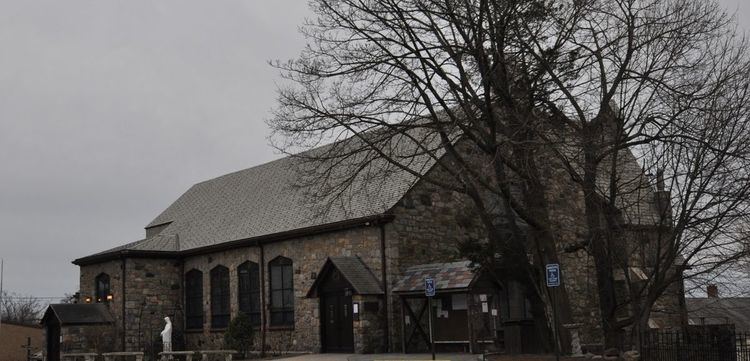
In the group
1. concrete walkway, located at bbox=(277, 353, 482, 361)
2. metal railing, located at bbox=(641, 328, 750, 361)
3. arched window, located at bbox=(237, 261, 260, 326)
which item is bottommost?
concrete walkway, located at bbox=(277, 353, 482, 361)

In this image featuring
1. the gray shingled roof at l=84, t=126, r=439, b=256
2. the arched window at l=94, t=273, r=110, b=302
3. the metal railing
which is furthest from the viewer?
the arched window at l=94, t=273, r=110, b=302

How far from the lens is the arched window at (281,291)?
31375 millimetres

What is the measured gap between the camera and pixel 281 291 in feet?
104

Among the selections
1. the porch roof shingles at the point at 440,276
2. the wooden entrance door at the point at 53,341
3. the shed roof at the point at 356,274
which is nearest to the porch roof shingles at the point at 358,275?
→ the shed roof at the point at 356,274

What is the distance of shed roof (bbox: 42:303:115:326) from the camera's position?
34281mm

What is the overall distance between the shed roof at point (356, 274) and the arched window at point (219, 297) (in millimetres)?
7396

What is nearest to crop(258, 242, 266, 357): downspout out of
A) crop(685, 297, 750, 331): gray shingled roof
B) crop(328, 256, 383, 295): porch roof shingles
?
crop(328, 256, 383, 295): porch roof shingles

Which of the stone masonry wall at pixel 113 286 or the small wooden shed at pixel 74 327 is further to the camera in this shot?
the stone masonry wall at pixel 113 286

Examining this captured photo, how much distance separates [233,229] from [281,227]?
4.43m

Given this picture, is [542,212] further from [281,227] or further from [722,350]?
[281,227]

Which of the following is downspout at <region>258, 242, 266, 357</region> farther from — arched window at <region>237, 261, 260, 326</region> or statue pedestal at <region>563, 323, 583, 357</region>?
statue pedestal at <region>563, 323, 583, 357</region>

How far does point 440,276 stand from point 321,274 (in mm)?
4292

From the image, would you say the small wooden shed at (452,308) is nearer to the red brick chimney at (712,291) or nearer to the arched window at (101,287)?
the red brick chimney at (712,291)

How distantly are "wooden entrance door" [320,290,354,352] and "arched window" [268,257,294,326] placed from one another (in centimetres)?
257
